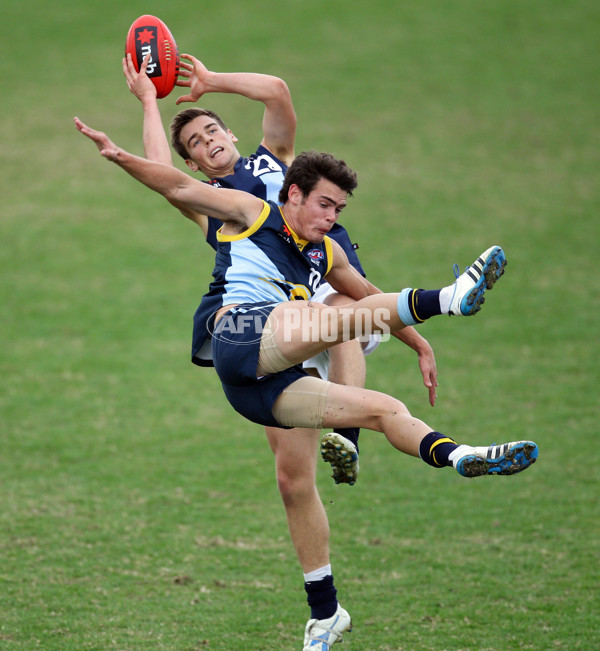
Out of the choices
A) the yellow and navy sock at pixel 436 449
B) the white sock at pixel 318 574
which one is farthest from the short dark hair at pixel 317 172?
the white sock at pixel 318 574

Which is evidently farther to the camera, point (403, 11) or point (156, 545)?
point (403, 11)

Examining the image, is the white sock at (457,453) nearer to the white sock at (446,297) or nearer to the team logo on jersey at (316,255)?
the white sock at (446,297)

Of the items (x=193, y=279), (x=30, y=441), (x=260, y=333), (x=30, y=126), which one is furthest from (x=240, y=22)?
(x=260, y=333)

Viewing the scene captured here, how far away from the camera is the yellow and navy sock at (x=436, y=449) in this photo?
13.3ft

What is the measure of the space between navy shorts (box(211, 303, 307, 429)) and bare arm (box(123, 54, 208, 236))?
0.66 meters

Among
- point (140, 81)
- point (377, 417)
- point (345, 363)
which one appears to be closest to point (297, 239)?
point (345, 363)

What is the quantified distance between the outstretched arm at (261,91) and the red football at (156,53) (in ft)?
0.37

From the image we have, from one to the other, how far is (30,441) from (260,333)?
541 centimetres

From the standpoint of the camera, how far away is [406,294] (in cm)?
399

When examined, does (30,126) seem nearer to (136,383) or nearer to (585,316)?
(136,383)

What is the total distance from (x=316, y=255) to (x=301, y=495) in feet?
4.61

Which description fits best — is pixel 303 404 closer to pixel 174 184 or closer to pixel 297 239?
pixel 297 239

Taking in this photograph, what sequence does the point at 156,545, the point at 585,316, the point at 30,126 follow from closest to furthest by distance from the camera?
the point at 156,545 → the point at 585,316 → the point at 30,126

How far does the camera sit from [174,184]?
4180mm
